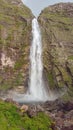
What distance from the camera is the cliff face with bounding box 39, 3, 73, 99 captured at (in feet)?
318

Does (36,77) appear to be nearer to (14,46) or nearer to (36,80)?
(36,80)

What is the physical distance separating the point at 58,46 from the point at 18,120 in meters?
72.4

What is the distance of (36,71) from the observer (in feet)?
326

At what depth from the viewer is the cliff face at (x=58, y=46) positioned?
9681 centimetres

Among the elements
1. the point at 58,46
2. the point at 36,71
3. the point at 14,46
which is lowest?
the point at 36,71

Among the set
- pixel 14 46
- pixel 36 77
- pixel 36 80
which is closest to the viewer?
pixel 36 80

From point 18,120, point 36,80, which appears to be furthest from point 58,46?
point 18,120

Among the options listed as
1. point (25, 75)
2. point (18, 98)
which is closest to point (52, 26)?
point (25, 75)

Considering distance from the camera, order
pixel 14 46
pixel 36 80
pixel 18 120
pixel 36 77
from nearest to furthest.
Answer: pixel 18 120 → pixel 36 80 → pixel 36 77 → pixel 14 46

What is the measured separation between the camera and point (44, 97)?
96.4m

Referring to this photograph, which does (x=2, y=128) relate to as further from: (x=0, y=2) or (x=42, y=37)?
(x=0, y=2)

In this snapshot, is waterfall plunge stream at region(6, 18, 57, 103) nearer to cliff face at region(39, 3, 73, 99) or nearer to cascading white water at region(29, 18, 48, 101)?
cascading white water at region(29, 18, 48, 101)

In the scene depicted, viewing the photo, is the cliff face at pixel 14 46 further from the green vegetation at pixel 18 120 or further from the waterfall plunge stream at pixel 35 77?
the green vegetation at pixel 18 120

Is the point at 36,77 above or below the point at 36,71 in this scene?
below
